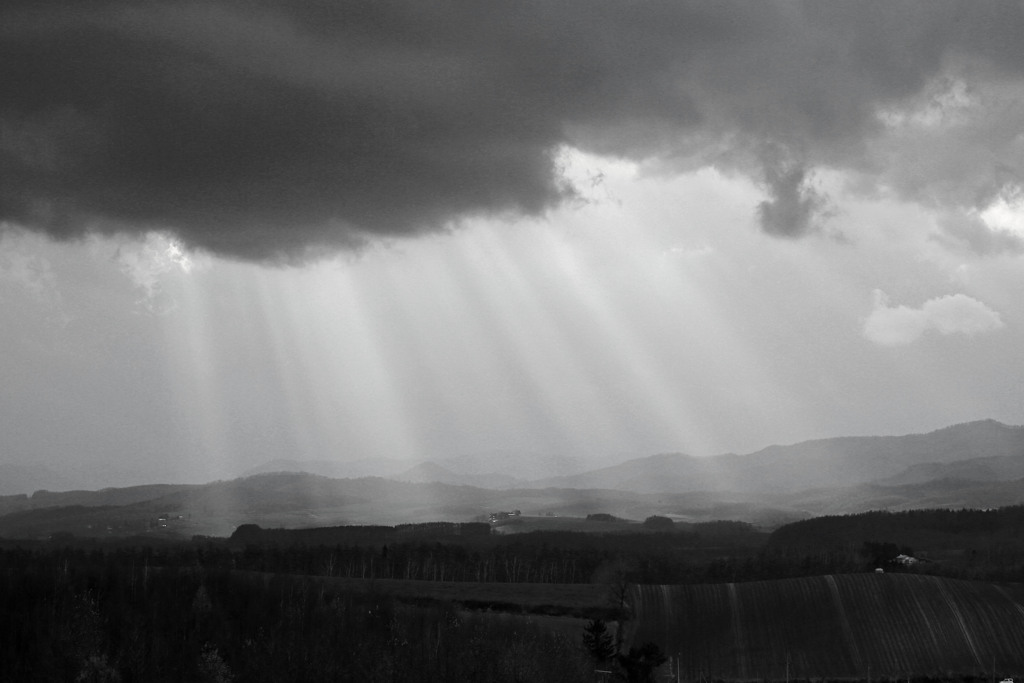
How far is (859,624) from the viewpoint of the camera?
15662cm

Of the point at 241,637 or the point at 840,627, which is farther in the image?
the point at 840,627

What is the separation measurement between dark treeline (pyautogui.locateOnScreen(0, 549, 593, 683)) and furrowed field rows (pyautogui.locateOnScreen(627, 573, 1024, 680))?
19275 mm

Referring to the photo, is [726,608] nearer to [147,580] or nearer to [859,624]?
[859,624]

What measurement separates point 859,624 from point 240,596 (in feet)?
292

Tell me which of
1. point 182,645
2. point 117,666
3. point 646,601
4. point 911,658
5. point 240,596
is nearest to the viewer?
point 117,666

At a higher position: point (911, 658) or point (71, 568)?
point (71, 568)

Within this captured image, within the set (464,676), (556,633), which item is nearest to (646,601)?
(556,633)

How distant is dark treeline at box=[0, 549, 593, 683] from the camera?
128250 millimetres

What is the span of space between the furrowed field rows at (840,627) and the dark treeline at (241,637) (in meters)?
19.3

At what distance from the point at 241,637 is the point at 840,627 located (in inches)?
3200

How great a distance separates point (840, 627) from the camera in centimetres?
15612

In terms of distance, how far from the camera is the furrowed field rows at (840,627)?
144500 millimetres

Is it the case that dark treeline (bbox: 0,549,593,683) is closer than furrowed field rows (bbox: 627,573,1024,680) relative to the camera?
Yes

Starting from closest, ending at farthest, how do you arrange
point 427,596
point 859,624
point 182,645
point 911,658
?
point 182,645 < point 911,658 < point 859,624 < point 427,596
